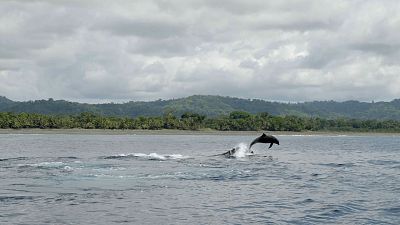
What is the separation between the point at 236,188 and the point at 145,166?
16.9 m

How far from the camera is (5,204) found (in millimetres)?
26656

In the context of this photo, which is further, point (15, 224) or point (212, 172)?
point (212, 172)

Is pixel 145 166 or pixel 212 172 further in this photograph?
pixel 145 166

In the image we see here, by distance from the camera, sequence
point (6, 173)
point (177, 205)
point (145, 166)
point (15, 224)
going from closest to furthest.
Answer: point (15, 224) < point (177, 205) < point (6, 173) < point (145, 166)

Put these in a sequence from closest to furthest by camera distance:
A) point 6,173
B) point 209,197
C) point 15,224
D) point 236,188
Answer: point 15,224
point 209,197
point 236,188
point 6,173

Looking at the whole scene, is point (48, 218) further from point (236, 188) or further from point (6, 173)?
point (6, 173)

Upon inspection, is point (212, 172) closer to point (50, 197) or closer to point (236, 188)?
point (236, 188)

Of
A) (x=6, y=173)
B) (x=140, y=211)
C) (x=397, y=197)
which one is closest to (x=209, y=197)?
A: (x=140, y=211)

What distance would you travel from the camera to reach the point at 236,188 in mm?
34250

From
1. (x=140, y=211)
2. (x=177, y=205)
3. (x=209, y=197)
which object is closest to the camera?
(x=140, y=211)

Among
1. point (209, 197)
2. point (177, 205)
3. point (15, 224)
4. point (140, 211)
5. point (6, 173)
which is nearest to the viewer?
point (15, 224)

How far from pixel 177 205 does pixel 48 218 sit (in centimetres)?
664

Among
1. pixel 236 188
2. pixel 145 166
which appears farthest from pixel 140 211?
pixel 145 166

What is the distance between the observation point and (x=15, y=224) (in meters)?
22.2
